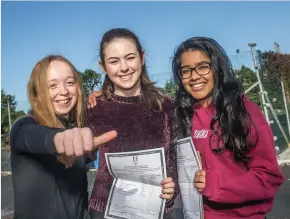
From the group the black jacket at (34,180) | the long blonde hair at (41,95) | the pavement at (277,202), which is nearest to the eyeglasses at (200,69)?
the long blonde hair at (41,95)

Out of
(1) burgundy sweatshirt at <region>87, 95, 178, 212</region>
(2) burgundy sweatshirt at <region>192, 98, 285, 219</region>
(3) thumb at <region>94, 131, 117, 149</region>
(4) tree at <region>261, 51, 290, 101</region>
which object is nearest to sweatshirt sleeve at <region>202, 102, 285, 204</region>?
(2) burgundy sweatshirt at <region>192, 98, 285, 219</region>

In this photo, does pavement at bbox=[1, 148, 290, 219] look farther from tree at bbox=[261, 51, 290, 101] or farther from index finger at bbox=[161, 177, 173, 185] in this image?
tree at bbox=[261, 51, 290, 101]

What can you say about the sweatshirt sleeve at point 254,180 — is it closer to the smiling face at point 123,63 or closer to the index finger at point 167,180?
the index finger at point 167,180

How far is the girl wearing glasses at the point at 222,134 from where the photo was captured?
180cm

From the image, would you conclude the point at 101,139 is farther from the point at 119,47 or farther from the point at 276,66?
the point at 276,66

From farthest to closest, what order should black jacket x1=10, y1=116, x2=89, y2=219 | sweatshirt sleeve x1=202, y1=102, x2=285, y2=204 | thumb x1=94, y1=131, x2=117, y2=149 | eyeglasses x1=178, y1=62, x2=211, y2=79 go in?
1. eyeglasses x1=178, y1=62, x2=211, y2=79
2. sweatshirt sleeve x1=202, y1=102, x2=285, y2=204
3. black jacket x1=10, y1=116, x2=89, y2=219
4. thumb x1=94, y1=131, x2=117, y2=149

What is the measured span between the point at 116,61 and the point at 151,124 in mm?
423

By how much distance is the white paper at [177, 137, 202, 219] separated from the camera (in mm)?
1968

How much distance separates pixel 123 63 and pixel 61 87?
38 centimetres

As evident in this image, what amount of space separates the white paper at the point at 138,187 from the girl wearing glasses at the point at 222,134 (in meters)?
0.22

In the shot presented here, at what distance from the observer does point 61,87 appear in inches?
78.4

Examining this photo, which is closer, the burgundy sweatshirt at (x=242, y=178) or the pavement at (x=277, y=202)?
the burgundy sweatshirt at (x=242, y=178)

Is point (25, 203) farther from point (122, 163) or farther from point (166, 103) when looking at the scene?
point (166, 103)

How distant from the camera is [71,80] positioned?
2.07 metres
